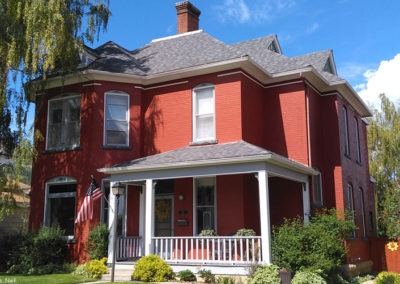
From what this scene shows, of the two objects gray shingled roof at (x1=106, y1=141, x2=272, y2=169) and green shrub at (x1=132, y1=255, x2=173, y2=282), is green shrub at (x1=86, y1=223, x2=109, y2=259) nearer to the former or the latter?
green shrub at (x1=132, y1=255, x2=173, y2=282)

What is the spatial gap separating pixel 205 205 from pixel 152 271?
349 cm

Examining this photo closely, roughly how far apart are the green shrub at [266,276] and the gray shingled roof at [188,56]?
7.43m

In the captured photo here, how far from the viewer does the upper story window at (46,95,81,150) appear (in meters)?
17.7

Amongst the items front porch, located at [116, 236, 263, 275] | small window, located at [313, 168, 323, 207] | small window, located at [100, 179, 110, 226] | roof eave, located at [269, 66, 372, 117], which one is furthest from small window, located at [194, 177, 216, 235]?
roof eave, located at [269, 66, 372, 117]

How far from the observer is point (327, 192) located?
18094 millimetres

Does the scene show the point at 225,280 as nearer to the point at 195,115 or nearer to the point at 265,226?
the point at 265,226

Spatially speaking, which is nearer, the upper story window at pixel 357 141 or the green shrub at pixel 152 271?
the green shrub at pixel 152 271

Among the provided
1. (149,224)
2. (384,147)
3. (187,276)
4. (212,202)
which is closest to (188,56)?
(212,202)

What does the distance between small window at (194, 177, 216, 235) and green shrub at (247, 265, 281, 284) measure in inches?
143

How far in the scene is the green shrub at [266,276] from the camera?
12.0 meters

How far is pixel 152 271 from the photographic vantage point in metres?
13.4

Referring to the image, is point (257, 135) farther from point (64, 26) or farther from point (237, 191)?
point (64, 26)

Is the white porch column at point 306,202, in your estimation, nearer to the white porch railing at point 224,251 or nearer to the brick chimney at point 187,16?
the white porch railing at point 224,251

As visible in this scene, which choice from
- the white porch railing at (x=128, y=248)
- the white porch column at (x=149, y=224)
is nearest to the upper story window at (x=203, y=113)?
the white porch column at (x=149, y=224)
